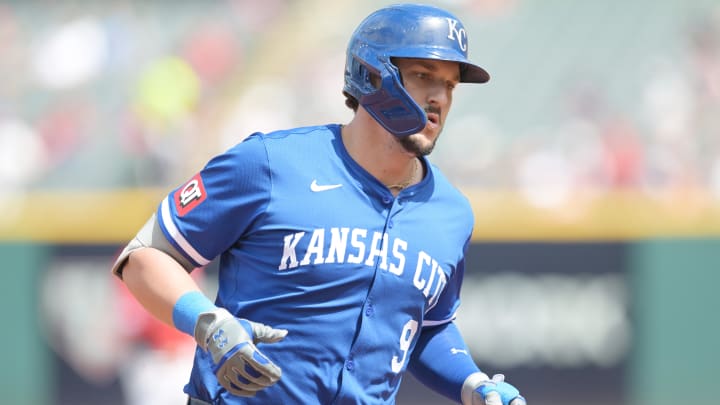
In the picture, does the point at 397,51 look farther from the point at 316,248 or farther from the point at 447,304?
the point at 447,304

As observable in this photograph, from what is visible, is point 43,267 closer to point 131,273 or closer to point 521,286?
point 521,286

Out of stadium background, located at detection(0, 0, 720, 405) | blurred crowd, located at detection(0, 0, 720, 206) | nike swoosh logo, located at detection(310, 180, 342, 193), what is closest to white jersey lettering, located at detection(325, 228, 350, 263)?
nike swoosh logo, located at detection(310, 180, 342, 193)

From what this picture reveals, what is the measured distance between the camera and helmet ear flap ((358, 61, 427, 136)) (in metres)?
3.32

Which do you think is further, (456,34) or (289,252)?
(456,34)

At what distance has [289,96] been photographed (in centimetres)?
1045

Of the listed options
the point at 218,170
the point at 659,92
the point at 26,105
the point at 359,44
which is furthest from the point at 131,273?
the point at 659,92

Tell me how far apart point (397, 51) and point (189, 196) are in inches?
29.7

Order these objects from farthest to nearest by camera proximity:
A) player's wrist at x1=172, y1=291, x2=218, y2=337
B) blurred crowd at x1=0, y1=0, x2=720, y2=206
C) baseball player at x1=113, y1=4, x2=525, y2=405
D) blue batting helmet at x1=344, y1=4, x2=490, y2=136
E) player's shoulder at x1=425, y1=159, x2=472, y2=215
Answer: blurred crowd at x1=0, y1=0, x2=720, y2=206 → player's shoulder at x1=425, y1=159, x2=472, y2=215 → blue batting helmet at x1=344, y1=4, x2=490, y2=136 → baseball player at x1=113, y1=4, x2=525, y2=405 → player's wrist at x1=172, y1=291, x2=218, y2=337

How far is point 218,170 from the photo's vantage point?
3287 mm

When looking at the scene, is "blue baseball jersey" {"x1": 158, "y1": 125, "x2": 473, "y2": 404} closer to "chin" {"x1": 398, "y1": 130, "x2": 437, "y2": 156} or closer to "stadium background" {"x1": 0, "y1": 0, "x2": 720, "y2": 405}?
"chin" {"x1": 398, "y1": 130, "x2": 437, "y2": 156}

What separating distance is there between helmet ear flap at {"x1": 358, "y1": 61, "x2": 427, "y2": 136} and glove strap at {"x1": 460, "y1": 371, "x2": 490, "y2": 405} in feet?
2.67

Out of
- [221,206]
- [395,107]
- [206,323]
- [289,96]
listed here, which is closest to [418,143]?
[395,107]

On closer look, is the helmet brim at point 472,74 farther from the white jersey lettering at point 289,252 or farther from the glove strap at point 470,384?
the glove strap at point 470,384

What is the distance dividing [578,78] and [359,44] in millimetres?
7642
